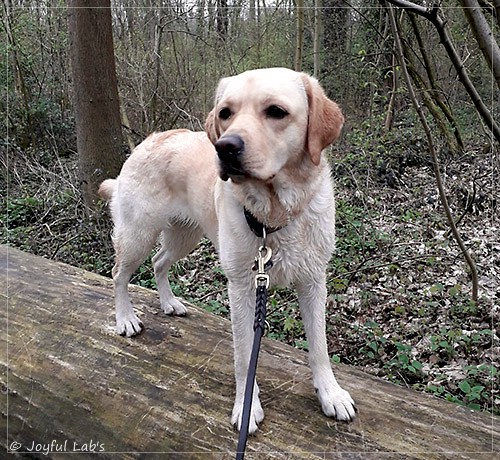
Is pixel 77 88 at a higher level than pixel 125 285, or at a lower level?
higher

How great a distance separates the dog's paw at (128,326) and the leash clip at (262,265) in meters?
1.20

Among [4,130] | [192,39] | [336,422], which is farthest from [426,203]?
[4,130]

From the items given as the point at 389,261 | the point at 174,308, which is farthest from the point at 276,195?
the point at 389,261

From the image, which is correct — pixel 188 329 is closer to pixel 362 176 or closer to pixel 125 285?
pixel 125 285

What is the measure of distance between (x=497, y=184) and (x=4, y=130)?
9.12 m

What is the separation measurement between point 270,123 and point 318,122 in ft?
0.87

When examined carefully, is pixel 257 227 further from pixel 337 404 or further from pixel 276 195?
pixel 337 404

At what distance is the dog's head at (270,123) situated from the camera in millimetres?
2197

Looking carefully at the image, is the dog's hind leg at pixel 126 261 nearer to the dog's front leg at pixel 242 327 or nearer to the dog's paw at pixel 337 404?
the dog's front leg at pixel 242 327

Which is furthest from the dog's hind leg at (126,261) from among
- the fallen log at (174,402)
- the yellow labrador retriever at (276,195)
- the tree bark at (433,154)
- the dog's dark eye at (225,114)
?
the tree bark at (433,154)

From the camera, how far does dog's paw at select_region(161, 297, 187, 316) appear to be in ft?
11.8

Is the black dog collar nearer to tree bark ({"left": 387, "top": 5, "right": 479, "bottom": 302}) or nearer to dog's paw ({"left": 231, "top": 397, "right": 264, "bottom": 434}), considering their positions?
dog's paw ({"left": 231, "top": 397, "right": 264, "bottom": 434})

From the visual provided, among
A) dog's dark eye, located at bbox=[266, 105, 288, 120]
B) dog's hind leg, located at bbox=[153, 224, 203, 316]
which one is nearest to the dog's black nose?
dog's dark eye, located at bbox=[266, 105, 288, 120]

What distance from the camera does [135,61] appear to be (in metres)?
9.53
